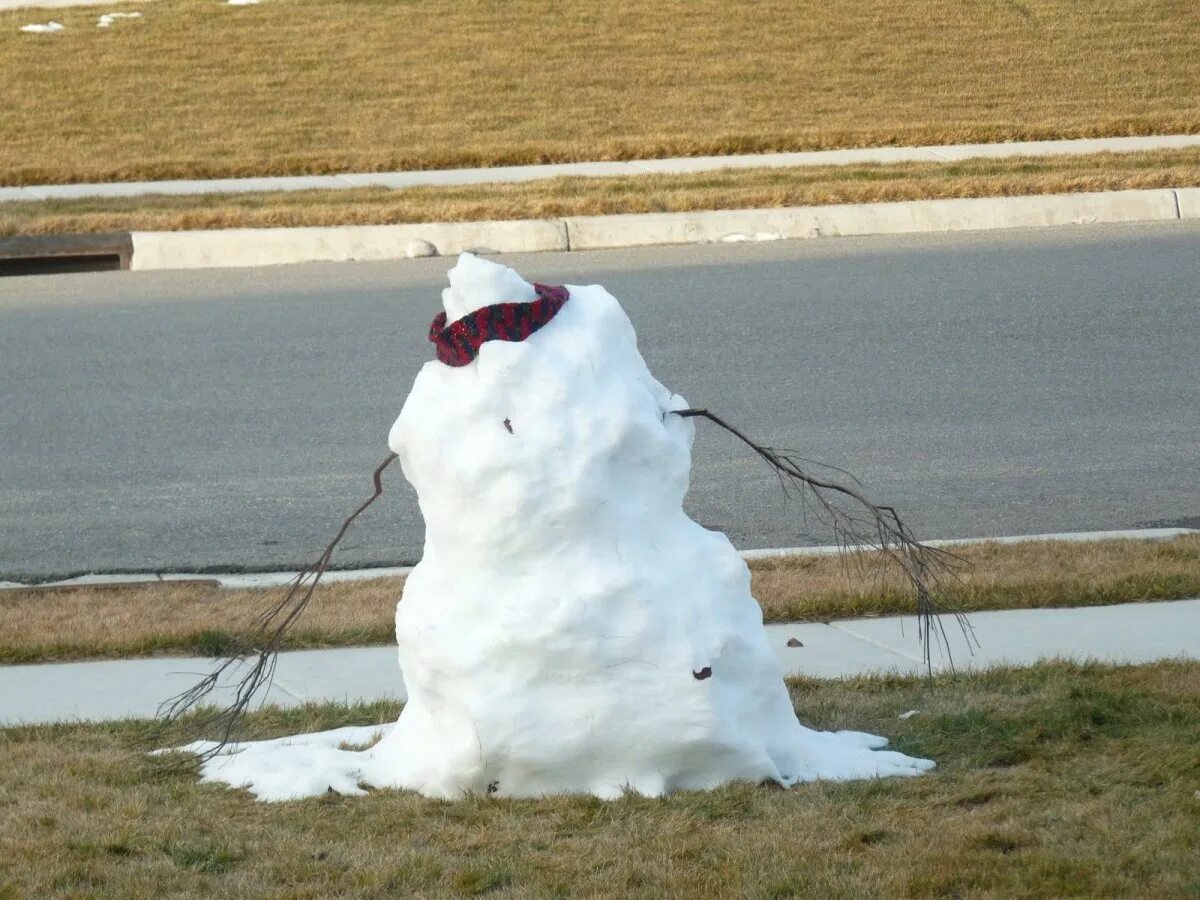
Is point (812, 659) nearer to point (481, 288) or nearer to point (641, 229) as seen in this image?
point (481, 288)

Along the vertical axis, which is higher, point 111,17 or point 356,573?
point 111,17

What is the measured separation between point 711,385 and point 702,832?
4765mm

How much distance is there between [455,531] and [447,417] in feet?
0.78

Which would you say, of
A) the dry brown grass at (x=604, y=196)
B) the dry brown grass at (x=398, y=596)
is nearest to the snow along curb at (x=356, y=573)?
the dry brown grass at (x=398, y=596)

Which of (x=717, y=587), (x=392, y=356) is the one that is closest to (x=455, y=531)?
(x=717, y=587)

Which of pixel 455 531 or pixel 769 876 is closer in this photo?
pixel 769 876

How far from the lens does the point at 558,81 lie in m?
16.7

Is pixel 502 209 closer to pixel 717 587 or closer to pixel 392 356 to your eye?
pixel 392 356

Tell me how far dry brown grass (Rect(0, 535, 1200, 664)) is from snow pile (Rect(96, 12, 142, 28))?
47.3ft

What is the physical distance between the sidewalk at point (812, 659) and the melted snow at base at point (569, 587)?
1164mm

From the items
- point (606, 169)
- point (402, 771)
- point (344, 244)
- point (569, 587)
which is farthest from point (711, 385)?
point (606, 169)

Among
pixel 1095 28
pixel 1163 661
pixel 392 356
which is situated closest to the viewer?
pixel 1163 661

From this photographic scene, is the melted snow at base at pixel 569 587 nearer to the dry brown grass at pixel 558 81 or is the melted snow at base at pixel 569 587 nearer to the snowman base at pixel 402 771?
the snowman base at pixel 402 771

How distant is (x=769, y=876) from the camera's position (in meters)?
3.31
